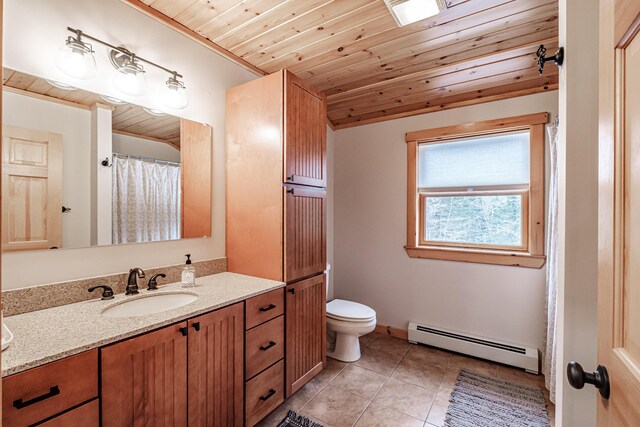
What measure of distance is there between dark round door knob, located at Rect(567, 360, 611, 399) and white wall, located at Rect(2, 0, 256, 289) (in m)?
1.93

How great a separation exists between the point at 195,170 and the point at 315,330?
4.56 ft

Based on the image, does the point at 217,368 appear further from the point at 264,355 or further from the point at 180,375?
the point at 264,355

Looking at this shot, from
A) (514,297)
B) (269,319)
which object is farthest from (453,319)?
(269,319)

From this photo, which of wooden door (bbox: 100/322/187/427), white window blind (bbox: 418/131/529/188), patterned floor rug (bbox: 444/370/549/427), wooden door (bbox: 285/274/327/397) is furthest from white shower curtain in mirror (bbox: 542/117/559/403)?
wooden door (bbox: 100/322/187/427)

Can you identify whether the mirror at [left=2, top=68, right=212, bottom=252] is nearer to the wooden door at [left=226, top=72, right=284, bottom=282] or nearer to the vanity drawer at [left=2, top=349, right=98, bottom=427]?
the wooden door at [left=226, top=72, right=284, bottom=282]

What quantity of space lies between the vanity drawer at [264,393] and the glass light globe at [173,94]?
1.68 metres

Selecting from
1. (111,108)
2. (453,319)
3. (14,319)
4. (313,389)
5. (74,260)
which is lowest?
(313,389)

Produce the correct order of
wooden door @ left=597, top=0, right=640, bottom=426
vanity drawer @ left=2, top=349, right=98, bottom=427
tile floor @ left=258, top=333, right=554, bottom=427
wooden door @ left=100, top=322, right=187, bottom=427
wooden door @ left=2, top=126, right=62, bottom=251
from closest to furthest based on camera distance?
1. wooden door @ left=597, top=0, right=640, bottom=426
2. vanity drawer @ left=2, top=349, right=98, bottom=427
3. wooden door @ left=100, top=322, right=187, bottom=427
4. wooden door @ left=2, top=126, right=62, bottom=251
5. tile floor @ left=258, top=333, right=554, bottom=427

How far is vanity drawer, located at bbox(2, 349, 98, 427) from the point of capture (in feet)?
3.04

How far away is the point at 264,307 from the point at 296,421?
736mm

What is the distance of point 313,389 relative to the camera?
2184 millimetres

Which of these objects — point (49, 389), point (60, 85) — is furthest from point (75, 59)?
point (49, 389)

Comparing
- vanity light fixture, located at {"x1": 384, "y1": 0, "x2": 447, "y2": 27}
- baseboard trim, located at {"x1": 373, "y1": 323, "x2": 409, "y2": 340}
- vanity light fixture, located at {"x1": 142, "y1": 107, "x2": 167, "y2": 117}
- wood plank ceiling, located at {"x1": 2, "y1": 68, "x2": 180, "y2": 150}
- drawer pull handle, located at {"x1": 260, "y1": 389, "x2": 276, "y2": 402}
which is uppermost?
vanity light fixture, located at {"x1": 384, "y1": 0, "x2": 447, "y2": 27}

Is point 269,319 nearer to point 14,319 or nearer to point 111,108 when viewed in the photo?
point 14,319
